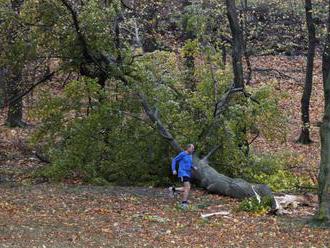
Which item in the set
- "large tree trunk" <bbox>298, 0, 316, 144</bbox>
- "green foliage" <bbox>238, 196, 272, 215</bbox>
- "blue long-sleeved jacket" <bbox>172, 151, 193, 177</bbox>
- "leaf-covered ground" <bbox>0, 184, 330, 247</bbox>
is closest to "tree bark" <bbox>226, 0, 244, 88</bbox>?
"leaf-covered ground" <bbox>0, 184, 330, 247</bbox>

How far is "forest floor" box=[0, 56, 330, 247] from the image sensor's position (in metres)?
11.0

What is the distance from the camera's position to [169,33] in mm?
38688

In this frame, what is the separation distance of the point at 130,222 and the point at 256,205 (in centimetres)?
337

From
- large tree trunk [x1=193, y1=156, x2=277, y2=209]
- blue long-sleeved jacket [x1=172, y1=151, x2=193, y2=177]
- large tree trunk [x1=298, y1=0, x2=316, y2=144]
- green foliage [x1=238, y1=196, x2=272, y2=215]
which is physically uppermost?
large tree trunk [x1=298, y1=0, x2=316, y2=144]

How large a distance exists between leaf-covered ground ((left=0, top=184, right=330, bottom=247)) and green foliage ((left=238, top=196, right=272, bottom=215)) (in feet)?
0.93

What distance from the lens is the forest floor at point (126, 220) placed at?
36.2 ft

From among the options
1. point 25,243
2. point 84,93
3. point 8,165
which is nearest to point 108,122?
point 84,93

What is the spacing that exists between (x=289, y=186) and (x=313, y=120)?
42.7ft

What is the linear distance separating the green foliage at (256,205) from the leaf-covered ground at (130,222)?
0.93 ft

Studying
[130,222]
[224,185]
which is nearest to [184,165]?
A: [224,185]

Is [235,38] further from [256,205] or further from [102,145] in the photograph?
[256,205]

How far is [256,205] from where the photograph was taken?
1457cm

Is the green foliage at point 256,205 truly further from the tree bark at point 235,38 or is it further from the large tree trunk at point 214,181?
the tree bark at point 235,38

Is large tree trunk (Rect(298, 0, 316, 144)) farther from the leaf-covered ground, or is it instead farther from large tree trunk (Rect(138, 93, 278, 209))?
the leaf-covered ground
